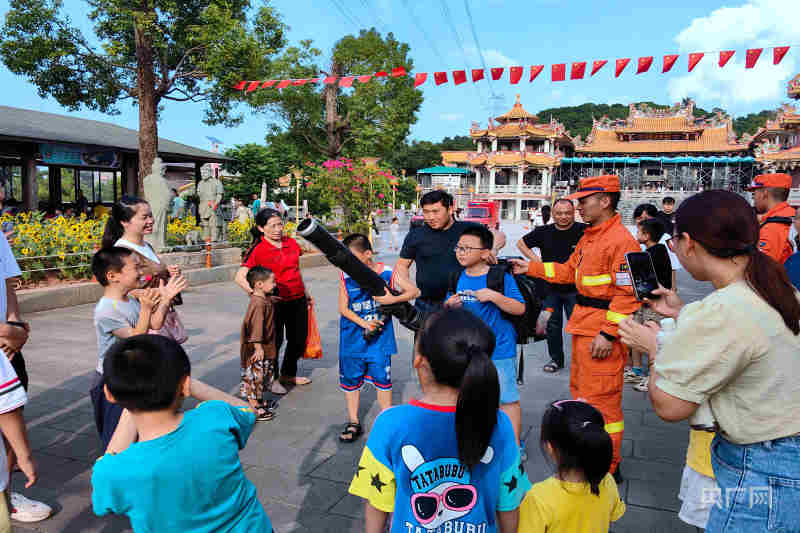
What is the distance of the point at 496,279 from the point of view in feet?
10.5

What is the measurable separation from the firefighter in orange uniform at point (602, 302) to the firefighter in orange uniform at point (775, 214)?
1.51 meters

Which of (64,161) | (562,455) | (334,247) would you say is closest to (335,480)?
(334,247)

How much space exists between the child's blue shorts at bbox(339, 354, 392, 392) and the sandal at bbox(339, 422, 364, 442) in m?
0.27

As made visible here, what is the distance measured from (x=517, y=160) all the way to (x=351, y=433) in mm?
47610

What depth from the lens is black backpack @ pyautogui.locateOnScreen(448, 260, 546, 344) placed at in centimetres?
322

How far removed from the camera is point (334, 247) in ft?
9.59

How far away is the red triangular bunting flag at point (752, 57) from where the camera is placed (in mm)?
9383

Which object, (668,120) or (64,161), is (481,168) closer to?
(668,120)

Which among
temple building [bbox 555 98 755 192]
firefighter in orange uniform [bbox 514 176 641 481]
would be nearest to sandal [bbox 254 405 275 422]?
firefighter in orange uniform [bbox 514 176 641 481]

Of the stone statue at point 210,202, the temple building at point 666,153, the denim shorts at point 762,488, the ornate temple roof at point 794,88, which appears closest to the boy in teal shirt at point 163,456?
the denim shorts at point 762,488

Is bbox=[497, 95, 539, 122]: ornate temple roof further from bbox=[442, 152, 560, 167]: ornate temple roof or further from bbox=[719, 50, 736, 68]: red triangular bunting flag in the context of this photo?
bbox=[719, 50, 736, 68]: red triangular bunting flag

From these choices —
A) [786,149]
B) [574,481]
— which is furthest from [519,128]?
[574,481]

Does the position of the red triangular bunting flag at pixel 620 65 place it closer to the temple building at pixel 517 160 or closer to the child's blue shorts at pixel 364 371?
the child's blue shorts at pixel 364 371

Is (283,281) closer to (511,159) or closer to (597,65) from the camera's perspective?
(597,65)
